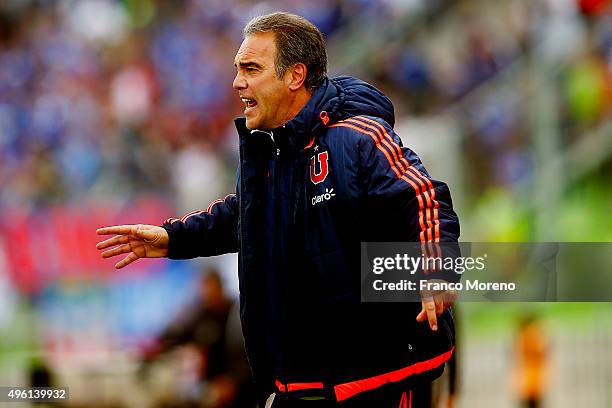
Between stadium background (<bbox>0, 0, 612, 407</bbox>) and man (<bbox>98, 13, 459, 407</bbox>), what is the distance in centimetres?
496

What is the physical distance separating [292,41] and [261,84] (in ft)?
0.67

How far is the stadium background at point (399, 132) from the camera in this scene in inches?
471

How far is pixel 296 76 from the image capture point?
5234mm

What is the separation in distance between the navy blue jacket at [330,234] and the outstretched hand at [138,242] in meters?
0.50

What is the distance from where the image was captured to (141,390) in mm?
10359

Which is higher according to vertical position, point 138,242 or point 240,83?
point 240,83

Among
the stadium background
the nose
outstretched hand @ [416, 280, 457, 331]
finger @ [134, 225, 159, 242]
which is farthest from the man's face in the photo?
the stadium background

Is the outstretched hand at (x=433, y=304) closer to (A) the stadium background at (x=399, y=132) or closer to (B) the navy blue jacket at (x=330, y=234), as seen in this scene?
(B) the navy blue jacket at (x=330, y=234)

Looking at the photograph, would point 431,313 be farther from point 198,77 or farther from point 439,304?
point 198,77

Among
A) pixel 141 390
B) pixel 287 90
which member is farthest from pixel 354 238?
pixel 141 390

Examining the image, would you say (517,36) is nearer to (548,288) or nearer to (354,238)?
(548,288)

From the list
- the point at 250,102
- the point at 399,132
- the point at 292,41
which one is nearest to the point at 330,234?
the point at 250,102

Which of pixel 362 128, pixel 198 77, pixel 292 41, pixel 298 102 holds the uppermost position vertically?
pixel 198 77

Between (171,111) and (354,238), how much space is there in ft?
45.1
